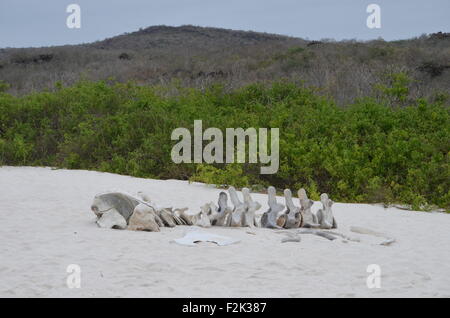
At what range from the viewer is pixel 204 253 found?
19.8 feet

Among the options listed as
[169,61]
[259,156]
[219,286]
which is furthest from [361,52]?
[219,286]

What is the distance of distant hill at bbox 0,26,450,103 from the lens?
68.2 feet

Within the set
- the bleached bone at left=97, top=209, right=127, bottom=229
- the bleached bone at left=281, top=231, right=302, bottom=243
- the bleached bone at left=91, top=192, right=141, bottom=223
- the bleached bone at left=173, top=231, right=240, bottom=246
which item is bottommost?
the bleached bone at left=281, top=231, right=302, bottom=243

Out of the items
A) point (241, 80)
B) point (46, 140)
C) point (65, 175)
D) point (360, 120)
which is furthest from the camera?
point (241, 80)

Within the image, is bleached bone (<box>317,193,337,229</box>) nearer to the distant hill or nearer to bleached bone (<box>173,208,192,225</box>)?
bleached bone (<box>173,208,192,225</box>)

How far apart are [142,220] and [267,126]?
25.8ft

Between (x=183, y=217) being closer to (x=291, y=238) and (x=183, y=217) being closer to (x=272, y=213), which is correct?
(x=272, y=213)

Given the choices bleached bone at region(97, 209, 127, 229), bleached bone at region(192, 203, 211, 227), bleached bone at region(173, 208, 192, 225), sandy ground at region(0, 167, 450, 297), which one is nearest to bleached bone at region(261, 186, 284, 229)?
sandy ground at region(0, 167, 450, 297)

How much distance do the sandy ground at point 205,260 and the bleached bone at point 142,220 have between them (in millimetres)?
173

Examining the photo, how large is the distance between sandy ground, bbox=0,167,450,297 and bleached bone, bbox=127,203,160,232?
0.17 meters

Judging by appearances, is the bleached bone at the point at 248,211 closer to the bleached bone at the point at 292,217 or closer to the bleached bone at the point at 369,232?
the bleached bone at the point at 292,217

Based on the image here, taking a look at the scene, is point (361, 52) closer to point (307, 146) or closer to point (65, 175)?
point (307, 146)

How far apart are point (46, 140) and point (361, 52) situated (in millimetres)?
14210

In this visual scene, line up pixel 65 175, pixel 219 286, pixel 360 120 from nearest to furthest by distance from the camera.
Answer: pixel 219 286 → pixel 65 175 → pixel 360 120
